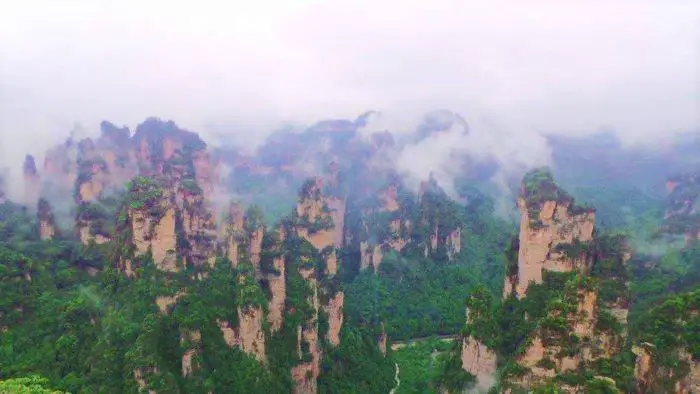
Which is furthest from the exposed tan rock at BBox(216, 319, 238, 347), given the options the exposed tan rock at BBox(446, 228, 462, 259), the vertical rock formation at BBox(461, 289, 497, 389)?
the exposed tan rock at BBox(446, 228, 462, 259)

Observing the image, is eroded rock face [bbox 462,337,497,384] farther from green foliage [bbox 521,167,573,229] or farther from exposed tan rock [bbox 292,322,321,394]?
exposed tan rock [bbox 292,322,321,394]

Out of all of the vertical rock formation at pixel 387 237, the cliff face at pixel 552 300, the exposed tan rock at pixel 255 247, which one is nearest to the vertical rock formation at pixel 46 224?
the exposed tan rock at pixel 255 247

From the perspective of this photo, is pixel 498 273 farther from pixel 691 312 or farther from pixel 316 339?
pixel 691 312

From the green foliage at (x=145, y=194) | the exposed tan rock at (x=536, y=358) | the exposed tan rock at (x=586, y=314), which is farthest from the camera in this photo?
the green foliage at (x=145, y=194)

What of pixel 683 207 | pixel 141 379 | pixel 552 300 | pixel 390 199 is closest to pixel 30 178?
pixel 141 379

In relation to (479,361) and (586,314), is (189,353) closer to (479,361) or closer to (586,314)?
(479,361)

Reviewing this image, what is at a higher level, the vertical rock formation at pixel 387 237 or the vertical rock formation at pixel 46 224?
the vertical rock formation at pixel 46 224

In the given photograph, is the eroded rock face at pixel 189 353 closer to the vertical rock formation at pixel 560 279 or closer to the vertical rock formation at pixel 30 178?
the vertical rock formation at pixel 560 279
